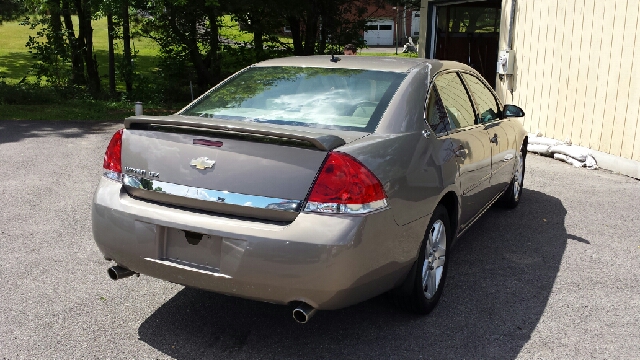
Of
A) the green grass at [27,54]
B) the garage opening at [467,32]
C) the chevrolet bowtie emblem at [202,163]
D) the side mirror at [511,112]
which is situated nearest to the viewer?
the chevrolet bowtie emblem at [202,163]

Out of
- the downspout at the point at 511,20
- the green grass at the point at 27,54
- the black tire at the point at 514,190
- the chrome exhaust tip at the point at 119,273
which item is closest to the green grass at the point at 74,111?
the green grass at the point at 27,54

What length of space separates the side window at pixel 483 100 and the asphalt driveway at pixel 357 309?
113 centimetres

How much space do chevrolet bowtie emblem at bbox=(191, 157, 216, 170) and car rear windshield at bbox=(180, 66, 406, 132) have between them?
61 cm

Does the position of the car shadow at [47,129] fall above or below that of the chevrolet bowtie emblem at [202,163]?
below

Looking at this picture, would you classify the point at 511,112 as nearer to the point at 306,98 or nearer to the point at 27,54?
the point at 306,98

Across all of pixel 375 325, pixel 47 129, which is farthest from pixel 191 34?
pixel 375 325

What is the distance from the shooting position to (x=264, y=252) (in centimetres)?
317

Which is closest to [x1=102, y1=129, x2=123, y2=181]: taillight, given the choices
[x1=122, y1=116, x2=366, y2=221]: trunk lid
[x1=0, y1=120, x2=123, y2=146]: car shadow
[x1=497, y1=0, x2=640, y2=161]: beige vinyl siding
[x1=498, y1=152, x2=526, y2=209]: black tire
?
[x1=122, y1=116, x2=366, y2=221]: trunk lid

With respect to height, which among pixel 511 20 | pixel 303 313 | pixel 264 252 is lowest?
pixel 303 313

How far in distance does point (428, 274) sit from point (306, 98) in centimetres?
138

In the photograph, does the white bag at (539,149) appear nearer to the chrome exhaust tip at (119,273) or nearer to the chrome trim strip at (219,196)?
the chrome trim strip at (219,196)

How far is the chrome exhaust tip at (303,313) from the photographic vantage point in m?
3.21

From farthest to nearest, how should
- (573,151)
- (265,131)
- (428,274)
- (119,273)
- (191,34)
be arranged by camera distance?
(191,34) → (573,151) → (428,274) → (119,273) → (265,131)

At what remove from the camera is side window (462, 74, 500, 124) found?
206 inches
